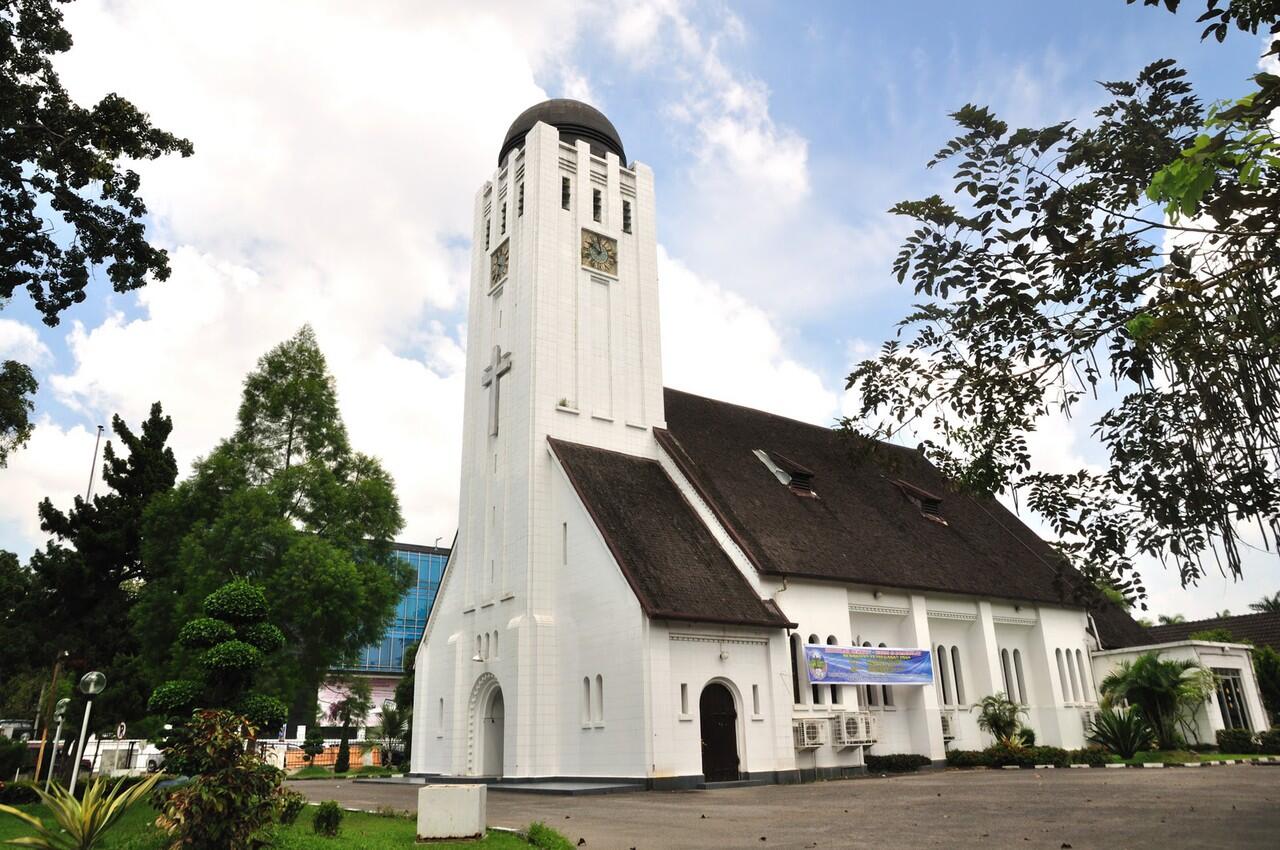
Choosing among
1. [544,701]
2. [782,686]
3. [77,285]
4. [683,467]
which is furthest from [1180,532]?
[683,467]

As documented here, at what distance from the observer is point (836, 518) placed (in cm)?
2869

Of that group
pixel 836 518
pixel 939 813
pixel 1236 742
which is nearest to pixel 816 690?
pixel 836 518

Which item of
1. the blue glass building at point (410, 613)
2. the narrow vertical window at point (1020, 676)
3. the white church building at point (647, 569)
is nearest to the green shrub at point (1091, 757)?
the white church building at point (647, 569)

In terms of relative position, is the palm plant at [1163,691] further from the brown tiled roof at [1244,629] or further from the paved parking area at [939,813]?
the brown tiled roof at [1244,629]

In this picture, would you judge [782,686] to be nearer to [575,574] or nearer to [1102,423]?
[575,574]

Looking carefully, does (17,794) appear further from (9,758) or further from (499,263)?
(499,263)

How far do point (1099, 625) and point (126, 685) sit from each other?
39035 millimetres

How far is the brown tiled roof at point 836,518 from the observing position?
83.6 feet

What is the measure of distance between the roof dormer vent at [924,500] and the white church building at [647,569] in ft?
0.33

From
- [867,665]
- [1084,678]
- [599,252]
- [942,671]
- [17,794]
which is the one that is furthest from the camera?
[1084,678]

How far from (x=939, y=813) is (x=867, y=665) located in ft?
40.6

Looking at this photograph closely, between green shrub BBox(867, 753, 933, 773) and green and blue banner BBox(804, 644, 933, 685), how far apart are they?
7.10 feet

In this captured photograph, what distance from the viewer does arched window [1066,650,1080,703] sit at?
1230 inches

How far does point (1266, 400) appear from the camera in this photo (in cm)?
563
